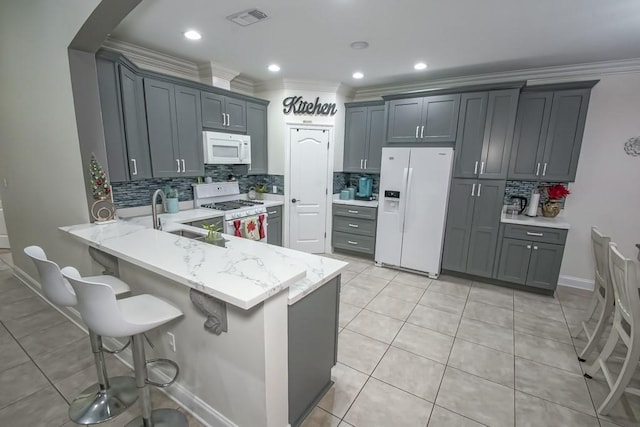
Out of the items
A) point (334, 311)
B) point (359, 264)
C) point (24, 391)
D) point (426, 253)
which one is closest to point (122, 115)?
point (24, 391)

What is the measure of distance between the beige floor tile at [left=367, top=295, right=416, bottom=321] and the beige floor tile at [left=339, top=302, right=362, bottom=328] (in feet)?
0.54

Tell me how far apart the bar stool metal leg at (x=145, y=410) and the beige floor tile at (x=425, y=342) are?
1.70 m

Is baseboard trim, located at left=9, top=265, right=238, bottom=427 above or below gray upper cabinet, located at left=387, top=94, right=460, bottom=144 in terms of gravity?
below

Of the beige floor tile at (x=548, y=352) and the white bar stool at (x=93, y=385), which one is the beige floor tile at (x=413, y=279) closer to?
the beige floor tile at (x=548, y=352)

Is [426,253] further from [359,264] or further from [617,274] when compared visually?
[617,274]

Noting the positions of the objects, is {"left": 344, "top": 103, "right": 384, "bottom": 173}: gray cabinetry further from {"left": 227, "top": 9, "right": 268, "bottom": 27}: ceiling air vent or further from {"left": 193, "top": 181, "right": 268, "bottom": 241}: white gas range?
{"left": 227, "top": 9, "right": 268, "bottom": 27}: ceiling air vent

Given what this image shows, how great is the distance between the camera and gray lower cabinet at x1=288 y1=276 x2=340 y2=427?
1537mm

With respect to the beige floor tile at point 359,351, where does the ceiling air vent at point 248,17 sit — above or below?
above

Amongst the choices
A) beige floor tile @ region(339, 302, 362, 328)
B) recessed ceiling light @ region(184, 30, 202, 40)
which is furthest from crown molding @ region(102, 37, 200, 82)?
beige floor tile @ region(339, 302, 362, 328)

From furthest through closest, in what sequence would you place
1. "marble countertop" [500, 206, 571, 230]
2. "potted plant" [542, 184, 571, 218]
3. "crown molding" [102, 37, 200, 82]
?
Result: "potted plant" [542, 184, 571, 218]
"marble countertop" [500, 206, 571, 230]
"crown molding" [102, 37, 200, 82]

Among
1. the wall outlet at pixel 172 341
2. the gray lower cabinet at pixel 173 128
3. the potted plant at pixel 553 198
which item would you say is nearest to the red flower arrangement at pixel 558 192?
the potted plant at pixel 553 198

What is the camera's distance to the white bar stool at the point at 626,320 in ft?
5.42

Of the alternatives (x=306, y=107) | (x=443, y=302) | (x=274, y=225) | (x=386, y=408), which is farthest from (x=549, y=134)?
(x=274, y=225)

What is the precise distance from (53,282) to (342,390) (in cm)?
186
